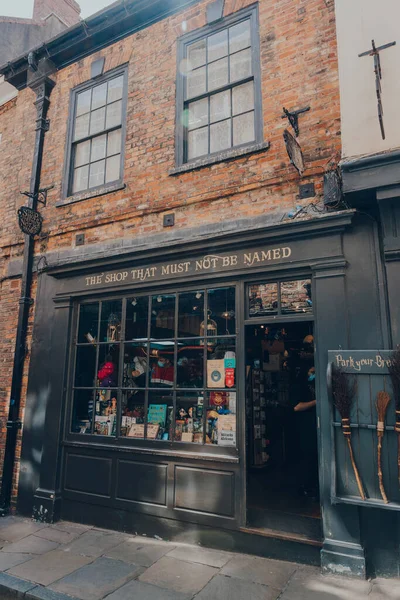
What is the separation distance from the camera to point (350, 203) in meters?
4.56

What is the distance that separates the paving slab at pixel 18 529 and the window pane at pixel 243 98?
642 centimetres

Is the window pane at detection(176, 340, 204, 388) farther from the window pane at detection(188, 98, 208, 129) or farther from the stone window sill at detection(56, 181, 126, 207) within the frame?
the window pane at detection(188, 98, 208, 129)

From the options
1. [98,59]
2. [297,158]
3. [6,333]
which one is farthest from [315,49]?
[6,333]

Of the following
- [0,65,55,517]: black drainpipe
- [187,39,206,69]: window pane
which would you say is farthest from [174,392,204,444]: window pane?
[187,39,206,69]: window pane

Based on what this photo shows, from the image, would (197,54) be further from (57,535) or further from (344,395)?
(57,535)

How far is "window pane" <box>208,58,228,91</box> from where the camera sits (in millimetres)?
6102

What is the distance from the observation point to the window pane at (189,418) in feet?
17.6

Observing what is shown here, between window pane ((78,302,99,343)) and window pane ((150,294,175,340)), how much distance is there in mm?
1110

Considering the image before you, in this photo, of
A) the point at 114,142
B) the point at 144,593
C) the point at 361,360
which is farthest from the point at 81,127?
the point at 144,593

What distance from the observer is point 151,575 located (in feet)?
14.2

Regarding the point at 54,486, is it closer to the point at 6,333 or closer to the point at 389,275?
the point at 6,333

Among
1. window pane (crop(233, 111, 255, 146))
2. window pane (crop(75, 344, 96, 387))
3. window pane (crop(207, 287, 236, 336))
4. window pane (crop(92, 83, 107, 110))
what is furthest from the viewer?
window pane (crop(92, 83, 107, 110))

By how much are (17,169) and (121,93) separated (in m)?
2.60

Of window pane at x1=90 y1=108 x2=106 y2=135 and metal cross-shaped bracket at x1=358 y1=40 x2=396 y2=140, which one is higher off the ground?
window pane at x1=90 y1=108 x2=106 y2=135
